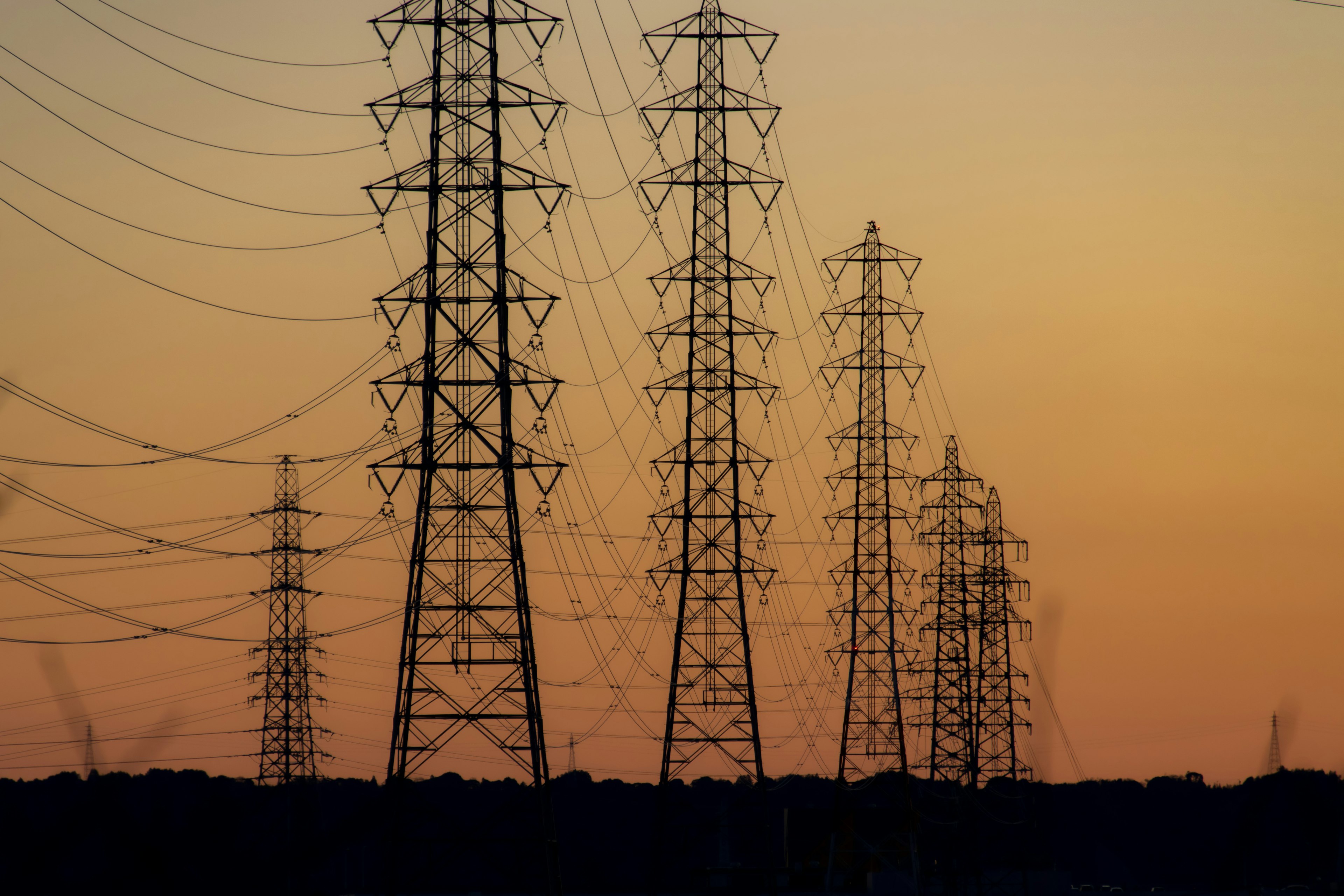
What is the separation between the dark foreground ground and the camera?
15523 mm

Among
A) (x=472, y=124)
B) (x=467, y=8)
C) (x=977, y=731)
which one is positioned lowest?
(x=977, y=731)

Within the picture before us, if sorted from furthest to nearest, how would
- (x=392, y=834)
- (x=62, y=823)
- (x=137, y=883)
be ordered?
(x=392, y=834), (x=137, y=883), (x=62, y=823)

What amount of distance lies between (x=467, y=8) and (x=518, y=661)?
1857 cm

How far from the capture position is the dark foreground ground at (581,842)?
1552cm

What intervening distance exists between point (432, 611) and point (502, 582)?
1970 millimetres

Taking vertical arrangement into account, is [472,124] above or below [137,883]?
above

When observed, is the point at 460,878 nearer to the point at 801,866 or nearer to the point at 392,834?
the point at 801,866

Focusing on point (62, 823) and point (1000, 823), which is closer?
point (62, 823)

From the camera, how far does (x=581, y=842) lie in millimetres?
186375

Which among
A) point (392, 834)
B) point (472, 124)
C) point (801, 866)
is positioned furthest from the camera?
point (801, 866)

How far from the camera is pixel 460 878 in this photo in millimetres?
159000

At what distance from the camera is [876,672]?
78125 mm

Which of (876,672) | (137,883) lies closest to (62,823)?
(137,883)

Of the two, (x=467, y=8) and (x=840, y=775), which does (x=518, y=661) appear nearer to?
(x=467, y=8)
